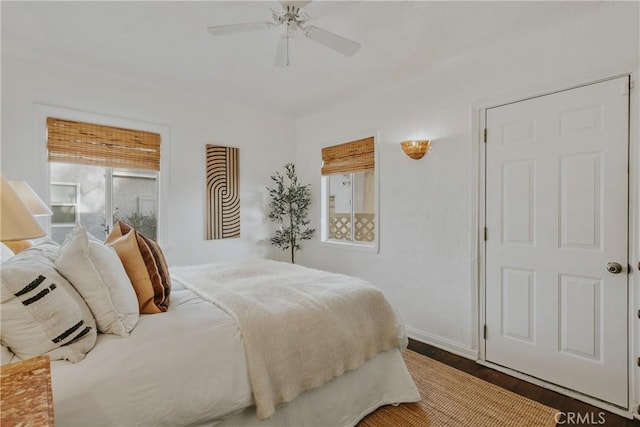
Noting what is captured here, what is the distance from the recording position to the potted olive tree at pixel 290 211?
4312 millimetres

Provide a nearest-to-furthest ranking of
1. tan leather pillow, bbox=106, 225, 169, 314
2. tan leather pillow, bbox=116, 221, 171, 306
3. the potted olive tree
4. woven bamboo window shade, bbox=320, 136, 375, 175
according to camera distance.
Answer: tan leather pillow, bbox=106, 225, 169, 314, tan leather pillow, bbox=116, 221, 171, 306, woven bamboo window shade, bbox=320, 136, 375, 175, the potted olive tree

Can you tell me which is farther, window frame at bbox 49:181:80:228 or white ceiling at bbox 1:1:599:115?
window frame at bbox 49:181:80:228

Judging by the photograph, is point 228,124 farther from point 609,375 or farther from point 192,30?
point 609,375

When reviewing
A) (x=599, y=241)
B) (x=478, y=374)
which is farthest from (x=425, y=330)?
A: (x=599, y=241)

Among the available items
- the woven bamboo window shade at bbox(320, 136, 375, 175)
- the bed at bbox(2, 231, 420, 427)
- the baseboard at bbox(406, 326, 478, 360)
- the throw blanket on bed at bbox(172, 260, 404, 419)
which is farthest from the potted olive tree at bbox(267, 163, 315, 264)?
the bed at bbox(2, 231, 420, 427)

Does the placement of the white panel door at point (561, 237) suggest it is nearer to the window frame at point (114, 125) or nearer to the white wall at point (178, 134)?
the white wall at point (178, 134)

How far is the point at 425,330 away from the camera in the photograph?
10.1 ft

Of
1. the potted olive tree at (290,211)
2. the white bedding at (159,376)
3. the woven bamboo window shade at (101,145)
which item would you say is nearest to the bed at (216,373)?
the white bedding at (159,376)

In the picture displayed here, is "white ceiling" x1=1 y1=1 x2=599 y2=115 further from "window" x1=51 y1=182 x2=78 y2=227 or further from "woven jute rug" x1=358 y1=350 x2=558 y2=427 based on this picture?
"woven jute rug" x1=358 y1=350 x2=558 y2=427

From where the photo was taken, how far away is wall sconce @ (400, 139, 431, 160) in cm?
303

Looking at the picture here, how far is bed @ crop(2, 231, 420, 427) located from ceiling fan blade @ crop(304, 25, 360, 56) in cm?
155

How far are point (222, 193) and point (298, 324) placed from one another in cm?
272

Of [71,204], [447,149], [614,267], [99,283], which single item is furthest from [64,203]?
[614,267]

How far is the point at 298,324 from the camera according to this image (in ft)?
5.27
